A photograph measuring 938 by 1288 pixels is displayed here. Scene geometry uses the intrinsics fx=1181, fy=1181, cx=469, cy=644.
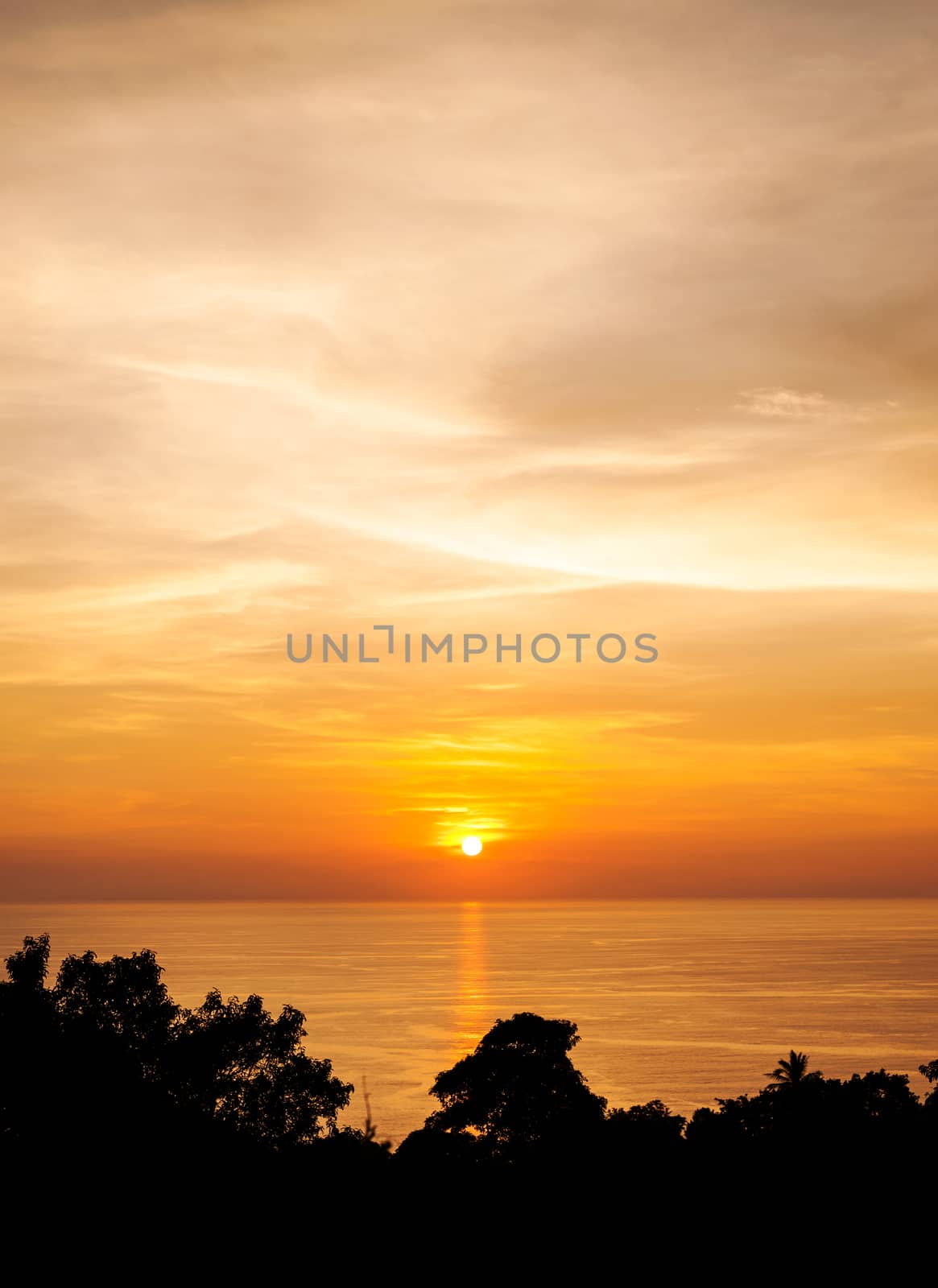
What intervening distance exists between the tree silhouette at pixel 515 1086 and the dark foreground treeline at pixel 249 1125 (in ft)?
20.6

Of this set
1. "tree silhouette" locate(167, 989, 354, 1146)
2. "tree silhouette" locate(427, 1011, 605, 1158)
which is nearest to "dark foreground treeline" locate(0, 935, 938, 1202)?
"tree silhouette" locate(167, 989, 354, 1146)

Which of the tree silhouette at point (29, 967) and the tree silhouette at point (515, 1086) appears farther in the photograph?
the tree silhouette at point (515, 1086)

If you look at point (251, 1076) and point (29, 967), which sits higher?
point (29, 967)

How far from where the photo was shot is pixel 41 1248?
2195 centimetres

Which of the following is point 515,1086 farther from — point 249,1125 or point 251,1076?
point 249,1125

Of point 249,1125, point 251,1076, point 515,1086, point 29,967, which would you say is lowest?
point 515,1086

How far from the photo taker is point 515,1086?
4534 cm

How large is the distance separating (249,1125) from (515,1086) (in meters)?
15.7

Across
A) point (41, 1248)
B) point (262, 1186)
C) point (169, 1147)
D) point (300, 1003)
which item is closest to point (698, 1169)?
point (262, 1186)

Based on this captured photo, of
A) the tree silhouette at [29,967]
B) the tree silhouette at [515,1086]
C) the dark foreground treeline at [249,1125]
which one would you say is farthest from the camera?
the tree silhouette at [515,1086]

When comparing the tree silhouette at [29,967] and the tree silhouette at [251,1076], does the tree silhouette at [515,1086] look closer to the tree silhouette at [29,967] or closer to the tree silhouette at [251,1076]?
the tree silhouette at [251,1076]

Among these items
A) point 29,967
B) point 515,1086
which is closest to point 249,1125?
point 29,967

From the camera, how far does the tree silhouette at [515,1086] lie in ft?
145

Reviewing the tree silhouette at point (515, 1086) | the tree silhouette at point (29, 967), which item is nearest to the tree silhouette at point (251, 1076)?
the tree silhouette at point (29, 967)
